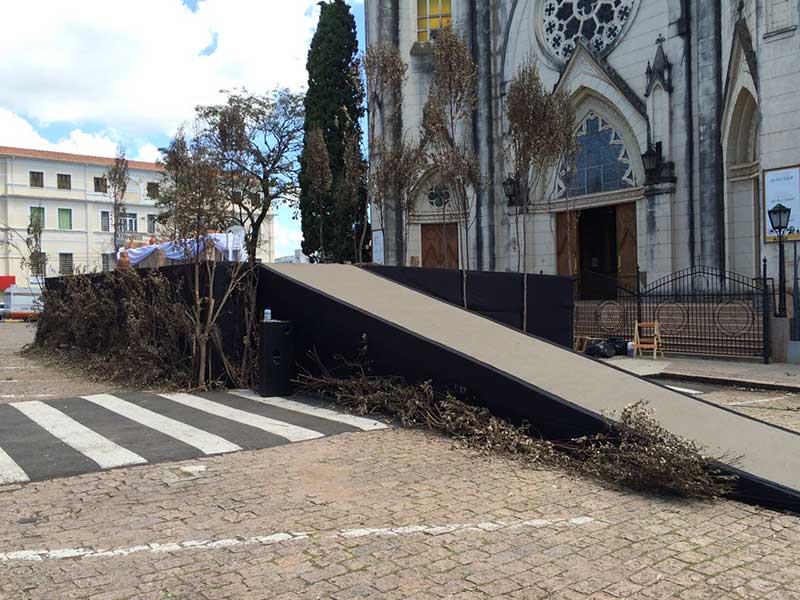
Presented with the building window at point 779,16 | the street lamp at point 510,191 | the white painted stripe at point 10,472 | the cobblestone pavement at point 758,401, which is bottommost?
the cobblestone pavement at point 758,401

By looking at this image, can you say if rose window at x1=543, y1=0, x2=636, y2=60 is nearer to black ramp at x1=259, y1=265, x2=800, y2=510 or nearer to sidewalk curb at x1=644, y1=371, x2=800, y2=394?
sidewalk curb at x1=644, y1=371, x2=800, y2=394

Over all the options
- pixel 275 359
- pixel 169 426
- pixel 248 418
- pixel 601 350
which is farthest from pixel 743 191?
pixel 169 426

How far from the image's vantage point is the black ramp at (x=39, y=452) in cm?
563

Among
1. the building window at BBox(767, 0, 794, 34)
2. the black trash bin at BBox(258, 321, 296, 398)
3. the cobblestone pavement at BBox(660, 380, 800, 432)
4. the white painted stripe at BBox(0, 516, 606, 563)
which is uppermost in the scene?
the building window at BBox(767, 0, 794, 34)

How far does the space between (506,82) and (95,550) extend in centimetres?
2655

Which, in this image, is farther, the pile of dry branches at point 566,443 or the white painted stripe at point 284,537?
the pile of dry branches at point 566,443

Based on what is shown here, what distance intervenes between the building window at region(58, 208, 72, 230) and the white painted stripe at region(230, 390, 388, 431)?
64129 mm

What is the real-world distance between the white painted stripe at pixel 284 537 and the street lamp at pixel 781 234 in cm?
1324

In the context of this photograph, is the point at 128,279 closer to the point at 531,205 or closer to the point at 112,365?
the point at 112,365

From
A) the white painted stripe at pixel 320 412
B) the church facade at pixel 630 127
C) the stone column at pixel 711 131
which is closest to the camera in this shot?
the white painted stripe at pixel 320 412

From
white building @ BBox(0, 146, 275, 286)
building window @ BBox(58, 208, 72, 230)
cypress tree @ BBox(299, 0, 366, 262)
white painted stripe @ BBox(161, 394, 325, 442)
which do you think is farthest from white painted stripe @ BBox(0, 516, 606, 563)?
building window @ BBox(58, 208, 72, 230)

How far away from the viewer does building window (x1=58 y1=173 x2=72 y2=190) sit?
65312mm

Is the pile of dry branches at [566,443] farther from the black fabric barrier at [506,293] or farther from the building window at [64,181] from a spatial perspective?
the building window at [64,181]

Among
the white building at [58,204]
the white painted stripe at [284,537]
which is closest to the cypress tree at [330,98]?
the white painted stripe at [284,537]
